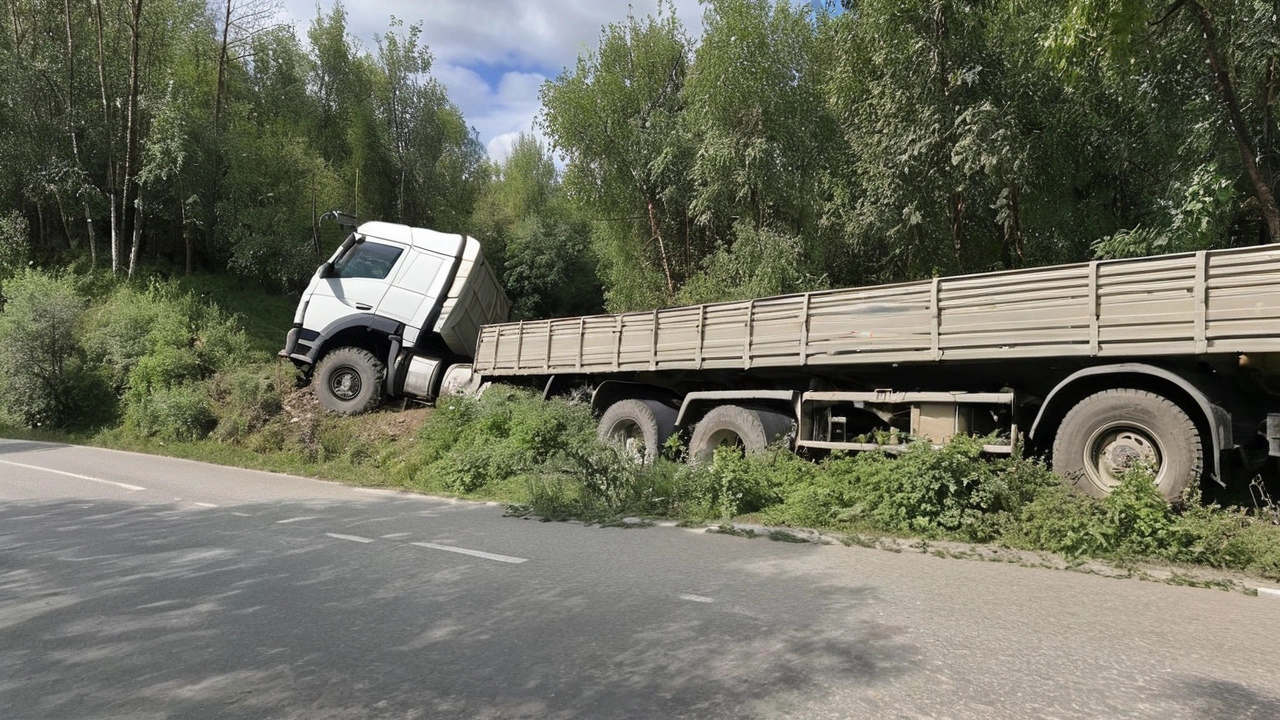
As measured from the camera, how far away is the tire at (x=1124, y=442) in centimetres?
657

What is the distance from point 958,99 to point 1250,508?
853 centimetres

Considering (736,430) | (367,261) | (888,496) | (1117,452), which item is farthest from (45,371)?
(1117,452)

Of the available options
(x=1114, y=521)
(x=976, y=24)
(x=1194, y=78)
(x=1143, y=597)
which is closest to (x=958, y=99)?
(x=976, y=24)

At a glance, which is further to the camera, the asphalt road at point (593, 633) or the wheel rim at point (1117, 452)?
the wheel rim at point (1117, 452)

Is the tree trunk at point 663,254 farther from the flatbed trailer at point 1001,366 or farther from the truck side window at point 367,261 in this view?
the flatbed trailer at point 1001,366

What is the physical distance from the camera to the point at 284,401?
16.3 meters

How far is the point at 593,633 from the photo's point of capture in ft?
13.9

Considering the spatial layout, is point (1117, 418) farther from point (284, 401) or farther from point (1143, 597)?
point (284, 401)

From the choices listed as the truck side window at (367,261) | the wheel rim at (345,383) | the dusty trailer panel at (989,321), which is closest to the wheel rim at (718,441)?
the dusty trailer panel at (989,321)

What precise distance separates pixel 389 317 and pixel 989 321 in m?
10.9

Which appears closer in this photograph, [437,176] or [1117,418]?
[1117,418]

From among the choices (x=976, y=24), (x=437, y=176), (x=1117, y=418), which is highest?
(x=437, y=176)

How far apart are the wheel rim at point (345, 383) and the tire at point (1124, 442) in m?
12.3

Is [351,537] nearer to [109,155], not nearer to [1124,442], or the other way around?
[1124,442]
